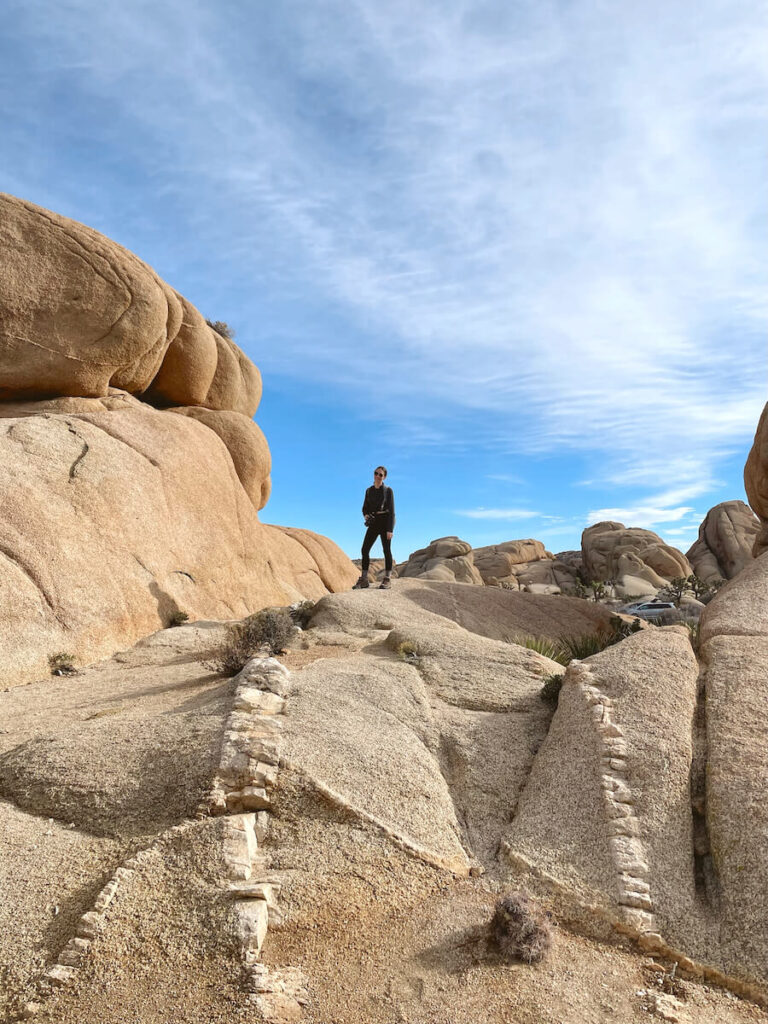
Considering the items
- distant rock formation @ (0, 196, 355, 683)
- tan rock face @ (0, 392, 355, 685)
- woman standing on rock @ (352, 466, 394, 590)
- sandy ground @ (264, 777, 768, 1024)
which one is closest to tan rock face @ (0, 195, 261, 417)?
distant rock formation @ (0, 196, 355, 683)

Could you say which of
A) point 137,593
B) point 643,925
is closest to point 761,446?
point 137,593

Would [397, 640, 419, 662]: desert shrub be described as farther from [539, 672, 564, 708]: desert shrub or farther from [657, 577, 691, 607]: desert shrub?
[657, 577, 691, 607]: desert shrub

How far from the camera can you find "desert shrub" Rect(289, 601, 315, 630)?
13.3 metres

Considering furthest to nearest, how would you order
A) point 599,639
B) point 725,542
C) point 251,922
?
point 725,542 < point 599,639 < point 251,922

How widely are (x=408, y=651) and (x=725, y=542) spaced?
60.1 metres

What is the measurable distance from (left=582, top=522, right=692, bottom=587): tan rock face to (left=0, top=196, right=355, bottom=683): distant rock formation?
46.5 meters

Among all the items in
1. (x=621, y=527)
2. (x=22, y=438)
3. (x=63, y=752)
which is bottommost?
(x=63, y=752)

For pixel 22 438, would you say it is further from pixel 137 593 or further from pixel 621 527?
pixel 621 527

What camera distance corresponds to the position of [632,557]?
203ft

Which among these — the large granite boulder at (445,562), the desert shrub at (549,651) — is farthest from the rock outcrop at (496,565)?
the desert shrub at (549,651)

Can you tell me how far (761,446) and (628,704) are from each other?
1713 cm

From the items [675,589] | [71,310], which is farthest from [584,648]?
[675,589]

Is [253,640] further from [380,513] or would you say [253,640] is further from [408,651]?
[380,513]

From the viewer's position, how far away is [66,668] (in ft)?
36.8
